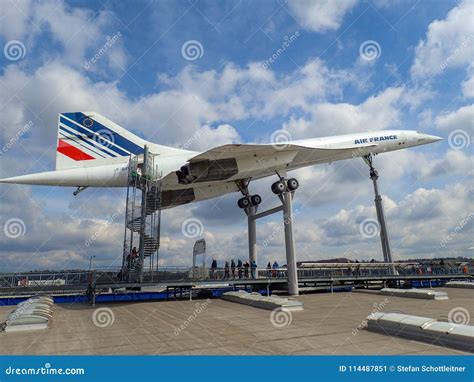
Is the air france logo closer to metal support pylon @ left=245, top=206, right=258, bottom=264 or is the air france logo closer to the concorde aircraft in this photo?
the concorde aircraft

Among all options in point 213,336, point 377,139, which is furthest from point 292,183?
point 213,336

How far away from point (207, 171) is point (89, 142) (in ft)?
27.8

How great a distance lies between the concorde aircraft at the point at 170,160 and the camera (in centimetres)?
2184

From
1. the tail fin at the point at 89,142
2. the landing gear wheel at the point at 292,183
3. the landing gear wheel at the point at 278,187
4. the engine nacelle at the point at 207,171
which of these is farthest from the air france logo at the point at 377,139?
the tail fin at the point at 89,142

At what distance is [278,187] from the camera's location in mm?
25078

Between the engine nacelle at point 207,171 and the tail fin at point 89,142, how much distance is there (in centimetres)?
389

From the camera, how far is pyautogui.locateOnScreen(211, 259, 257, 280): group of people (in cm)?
2289

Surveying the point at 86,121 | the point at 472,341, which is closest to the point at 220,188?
the point at 86,121

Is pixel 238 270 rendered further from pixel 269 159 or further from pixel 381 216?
pixel 381 216

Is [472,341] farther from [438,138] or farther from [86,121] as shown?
[438,138]

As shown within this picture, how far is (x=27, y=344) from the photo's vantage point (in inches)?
359

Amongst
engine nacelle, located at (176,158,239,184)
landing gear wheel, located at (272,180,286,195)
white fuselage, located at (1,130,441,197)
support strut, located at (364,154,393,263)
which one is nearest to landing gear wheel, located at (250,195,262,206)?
white fuselage, located at (1,130,441,197)

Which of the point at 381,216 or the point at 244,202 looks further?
the point at 381,216

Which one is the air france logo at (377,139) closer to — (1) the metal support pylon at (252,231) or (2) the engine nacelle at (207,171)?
(1) the metal support pylon at (252,231)
